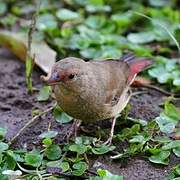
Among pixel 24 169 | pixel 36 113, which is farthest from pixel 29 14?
pixel 24 169

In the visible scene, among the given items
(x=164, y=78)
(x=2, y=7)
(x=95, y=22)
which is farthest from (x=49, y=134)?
(x=2, y=7)

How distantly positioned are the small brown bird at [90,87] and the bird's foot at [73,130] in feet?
0.51

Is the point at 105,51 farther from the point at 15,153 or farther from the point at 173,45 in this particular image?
the point at 15,153

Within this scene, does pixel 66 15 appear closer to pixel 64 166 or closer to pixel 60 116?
pixel 60 116

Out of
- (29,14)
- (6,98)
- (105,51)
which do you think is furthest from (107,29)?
(6,98)

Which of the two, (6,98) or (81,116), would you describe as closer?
(81,116)

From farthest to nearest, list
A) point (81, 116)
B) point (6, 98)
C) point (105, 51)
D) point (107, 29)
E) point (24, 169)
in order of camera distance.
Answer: point (107, 29) < point (105, 51) < point (6, 98) < point (81, 116) < point (24, 169)

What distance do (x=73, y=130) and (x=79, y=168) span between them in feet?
1.75

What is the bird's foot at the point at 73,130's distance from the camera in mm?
4277

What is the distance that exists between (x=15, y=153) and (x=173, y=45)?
7.76 ft

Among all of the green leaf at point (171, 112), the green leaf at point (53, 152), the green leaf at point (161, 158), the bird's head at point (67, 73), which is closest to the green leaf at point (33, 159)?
the green leaf at point (53, 152)

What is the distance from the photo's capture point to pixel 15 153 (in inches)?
160

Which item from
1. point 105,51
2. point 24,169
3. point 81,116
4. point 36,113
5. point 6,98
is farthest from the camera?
point 105,51

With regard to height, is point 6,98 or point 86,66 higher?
point 86,66
